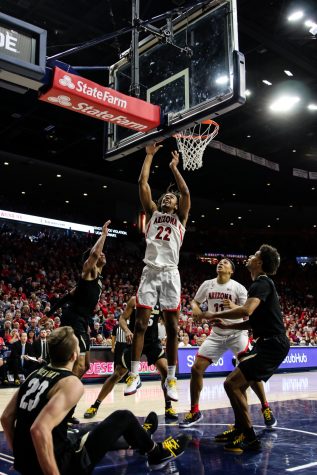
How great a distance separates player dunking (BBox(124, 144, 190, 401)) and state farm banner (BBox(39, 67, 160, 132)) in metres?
0.76

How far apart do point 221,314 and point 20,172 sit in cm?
1995

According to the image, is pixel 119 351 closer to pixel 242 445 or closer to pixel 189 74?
pixel 242 445

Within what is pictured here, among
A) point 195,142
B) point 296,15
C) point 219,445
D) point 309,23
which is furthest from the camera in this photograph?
point 309,23

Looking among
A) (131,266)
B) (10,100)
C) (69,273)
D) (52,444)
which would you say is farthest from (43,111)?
(52,444)

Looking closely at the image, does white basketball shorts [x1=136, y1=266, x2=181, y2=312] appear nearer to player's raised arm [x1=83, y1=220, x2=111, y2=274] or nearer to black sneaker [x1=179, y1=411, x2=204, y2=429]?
player's raised arm [x1=83, y1=220, x2=111, y2=274]

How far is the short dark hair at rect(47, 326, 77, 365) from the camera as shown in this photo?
293 cm

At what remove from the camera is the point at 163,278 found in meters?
5.37

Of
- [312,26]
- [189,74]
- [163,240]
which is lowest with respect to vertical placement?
[163,240]

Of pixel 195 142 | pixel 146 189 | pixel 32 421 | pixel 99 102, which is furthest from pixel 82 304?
pixel 195 142

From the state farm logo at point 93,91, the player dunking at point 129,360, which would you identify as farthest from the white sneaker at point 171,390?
the state farm logo at point 93,91

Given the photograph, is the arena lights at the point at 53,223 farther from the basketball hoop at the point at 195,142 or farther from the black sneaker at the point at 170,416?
the black sneaker at the point at 170,416

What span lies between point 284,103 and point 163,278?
457 inches

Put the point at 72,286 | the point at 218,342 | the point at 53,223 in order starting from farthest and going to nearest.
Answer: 1. the point at 53,223
2. the point at 72,286
3. the point at 218,342

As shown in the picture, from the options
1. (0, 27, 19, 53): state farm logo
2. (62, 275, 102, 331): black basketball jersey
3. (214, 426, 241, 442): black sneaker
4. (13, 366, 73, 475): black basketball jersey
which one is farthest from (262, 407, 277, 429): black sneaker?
(0, 27, 19, 53): state farm logo
